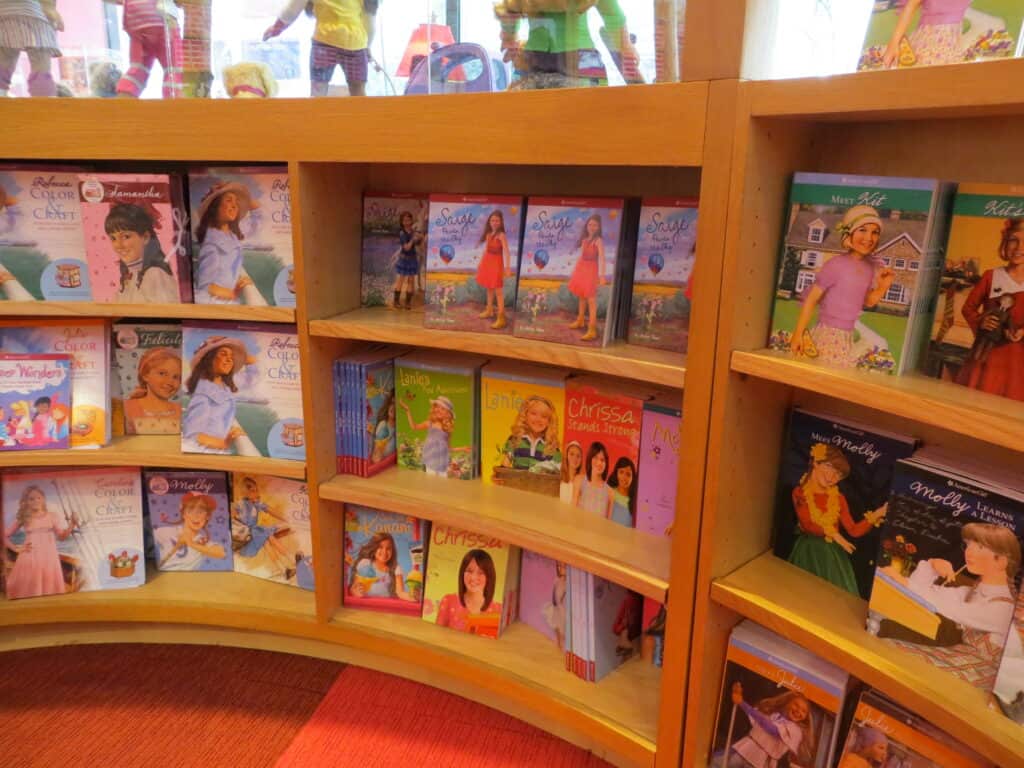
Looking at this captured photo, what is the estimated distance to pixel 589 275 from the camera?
1.49 meters

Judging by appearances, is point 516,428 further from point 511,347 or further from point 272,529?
point 272,529

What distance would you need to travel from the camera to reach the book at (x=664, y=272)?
56.5 inches

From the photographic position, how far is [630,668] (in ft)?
5.68

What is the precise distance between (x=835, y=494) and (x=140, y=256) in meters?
1.58

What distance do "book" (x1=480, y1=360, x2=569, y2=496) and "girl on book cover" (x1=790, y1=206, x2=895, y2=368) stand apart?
1.94 ft

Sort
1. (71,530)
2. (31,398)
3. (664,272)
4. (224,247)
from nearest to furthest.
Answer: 1. (664,272)
2. (224,247)
3. (31,398)
4. (71,530)

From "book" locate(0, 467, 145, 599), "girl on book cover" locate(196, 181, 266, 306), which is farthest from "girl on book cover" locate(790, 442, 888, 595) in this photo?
"book" locate(0, 467, 145, 599)

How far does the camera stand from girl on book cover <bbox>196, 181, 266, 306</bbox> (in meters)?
1.76

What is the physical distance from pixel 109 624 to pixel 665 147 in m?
1.90

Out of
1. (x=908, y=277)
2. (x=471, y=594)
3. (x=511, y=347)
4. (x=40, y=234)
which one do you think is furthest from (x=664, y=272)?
(x=40, y=234)

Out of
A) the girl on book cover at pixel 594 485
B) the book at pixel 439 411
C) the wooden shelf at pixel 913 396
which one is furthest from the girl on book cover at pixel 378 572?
the wooden shelf at pixel 913 396

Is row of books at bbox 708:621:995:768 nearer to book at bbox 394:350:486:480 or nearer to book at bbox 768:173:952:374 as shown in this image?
book at bbox 768:173:952:374

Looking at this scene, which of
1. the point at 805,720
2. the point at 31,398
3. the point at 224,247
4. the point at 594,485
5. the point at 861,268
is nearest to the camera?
the point at 861,268

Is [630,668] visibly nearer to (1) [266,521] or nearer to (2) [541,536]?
(2) [541,536]
